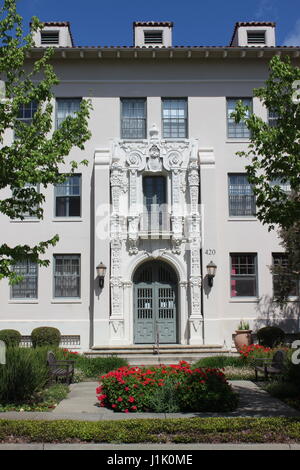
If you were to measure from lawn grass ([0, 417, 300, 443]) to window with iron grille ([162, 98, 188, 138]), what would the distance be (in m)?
15.0

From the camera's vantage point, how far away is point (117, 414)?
9844mm

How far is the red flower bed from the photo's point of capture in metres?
10.1

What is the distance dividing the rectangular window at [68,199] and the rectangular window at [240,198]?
6.25m

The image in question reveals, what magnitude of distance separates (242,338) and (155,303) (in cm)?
367

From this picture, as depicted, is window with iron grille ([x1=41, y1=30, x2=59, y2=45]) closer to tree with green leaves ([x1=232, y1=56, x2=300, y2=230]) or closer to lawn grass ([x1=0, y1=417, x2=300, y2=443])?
tree with green leaves ([x1=232, y1=56, x2=300, y2=230])

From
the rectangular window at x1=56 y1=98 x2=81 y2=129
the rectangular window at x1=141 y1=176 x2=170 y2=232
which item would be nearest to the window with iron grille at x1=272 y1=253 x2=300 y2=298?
the rectangular window at x1=141 y1=176 x2=170 y2=232

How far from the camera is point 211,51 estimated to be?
2123 centimetres

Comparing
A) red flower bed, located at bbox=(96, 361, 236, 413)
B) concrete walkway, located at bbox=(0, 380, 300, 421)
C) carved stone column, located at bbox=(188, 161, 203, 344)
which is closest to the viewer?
concrete walkway, located at bbox=(0, 380, 300, 421)

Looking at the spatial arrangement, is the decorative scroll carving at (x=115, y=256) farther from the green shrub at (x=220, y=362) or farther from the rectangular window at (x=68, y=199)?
the green shrub at (x=220, y=362)

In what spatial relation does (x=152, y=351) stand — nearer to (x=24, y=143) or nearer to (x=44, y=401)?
(x=44, y=401)

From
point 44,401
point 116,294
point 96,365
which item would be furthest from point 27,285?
point 44,401
